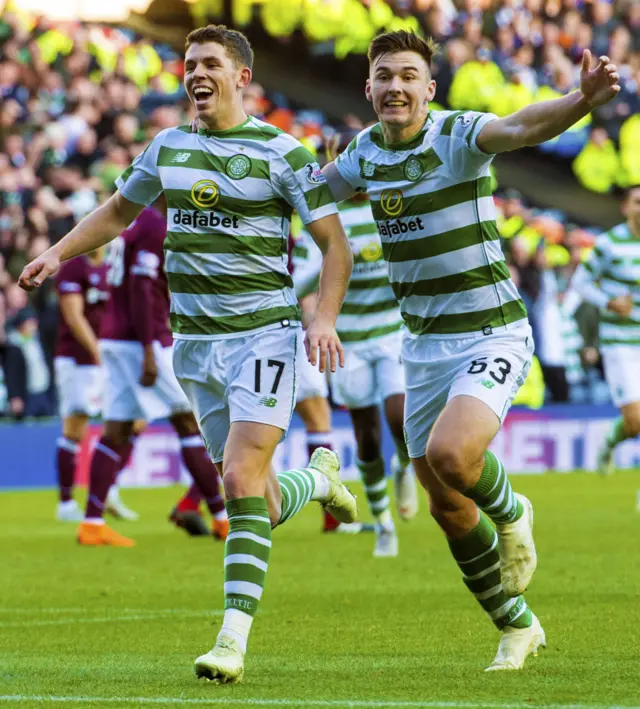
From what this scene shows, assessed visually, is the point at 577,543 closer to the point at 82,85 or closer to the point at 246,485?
the point at 246,485

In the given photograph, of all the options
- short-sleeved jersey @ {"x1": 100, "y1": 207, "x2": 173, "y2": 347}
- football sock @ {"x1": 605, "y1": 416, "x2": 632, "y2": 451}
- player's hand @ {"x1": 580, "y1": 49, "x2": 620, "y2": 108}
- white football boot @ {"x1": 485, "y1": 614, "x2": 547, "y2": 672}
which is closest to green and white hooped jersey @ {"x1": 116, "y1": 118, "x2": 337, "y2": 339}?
player's hand @ {"x1": 580, "y1": 49, "x2": 620, "y2": 108}

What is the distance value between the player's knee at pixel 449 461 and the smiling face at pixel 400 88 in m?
1.25

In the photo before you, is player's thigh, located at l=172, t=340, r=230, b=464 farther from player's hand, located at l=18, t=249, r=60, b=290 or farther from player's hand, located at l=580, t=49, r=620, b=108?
player's hand, located at l=580, t=49, r=620, b=108

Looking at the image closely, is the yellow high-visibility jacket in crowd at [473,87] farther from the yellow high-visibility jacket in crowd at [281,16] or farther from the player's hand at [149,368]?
the player's hand at [149,368]

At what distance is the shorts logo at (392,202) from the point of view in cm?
582

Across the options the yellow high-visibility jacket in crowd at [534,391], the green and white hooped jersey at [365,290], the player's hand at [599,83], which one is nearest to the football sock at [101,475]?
the green and white hooped jersey at [365,290]

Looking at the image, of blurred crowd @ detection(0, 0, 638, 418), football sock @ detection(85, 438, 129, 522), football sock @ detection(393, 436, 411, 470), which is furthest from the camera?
blurred crowd @ detection(0, 0, 638, 418)

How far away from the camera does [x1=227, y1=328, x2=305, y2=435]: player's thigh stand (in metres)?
5.76

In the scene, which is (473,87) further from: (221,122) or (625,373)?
(221,122)

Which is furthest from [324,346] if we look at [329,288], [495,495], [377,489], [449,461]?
[377,489]

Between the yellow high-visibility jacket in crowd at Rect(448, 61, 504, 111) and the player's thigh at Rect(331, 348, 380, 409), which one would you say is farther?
the yellow high-visibility jacket in crowd at Rect(448, 61, 504, 111)

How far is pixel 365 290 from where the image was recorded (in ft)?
34.3

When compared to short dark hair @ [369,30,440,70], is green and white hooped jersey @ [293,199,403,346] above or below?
below

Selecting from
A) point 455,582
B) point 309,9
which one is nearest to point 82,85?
point 309,9
